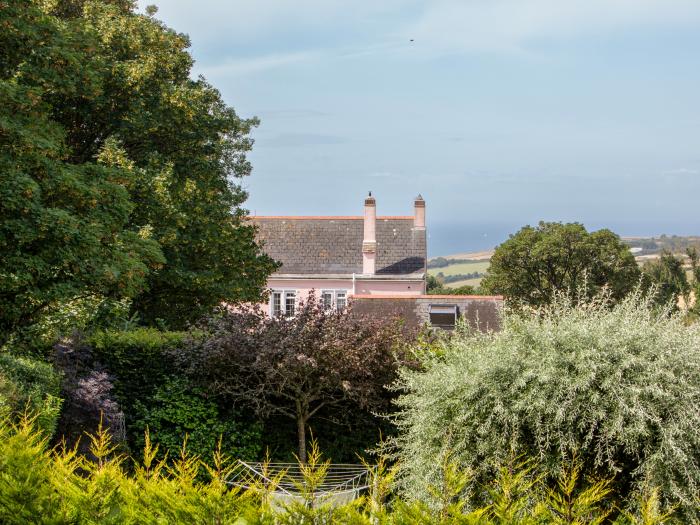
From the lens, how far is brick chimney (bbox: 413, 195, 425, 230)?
44.6m

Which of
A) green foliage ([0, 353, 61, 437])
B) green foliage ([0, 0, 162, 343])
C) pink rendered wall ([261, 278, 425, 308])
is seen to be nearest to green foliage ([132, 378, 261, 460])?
green foliage ([0, 353, 61, 437])

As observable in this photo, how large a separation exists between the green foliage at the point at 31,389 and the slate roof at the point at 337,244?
32086 mm

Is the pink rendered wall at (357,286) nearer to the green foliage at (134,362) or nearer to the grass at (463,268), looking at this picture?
the green foliage at (134,362)

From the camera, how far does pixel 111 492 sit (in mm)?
4648

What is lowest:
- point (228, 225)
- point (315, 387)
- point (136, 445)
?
Result: point (136, 445)

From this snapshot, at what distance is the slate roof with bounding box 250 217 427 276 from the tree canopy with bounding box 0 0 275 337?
18.4 metres

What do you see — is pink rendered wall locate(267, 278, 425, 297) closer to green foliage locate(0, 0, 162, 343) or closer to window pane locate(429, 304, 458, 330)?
window pane locate(429, 304, 458, 330)

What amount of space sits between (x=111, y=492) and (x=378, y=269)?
39.8 meters

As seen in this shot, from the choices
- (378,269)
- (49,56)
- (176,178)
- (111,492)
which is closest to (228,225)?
(176,178)

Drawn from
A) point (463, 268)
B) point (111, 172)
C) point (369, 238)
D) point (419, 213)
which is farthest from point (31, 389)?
point (463, 268)

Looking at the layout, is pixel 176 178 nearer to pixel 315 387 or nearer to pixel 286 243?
pixel 315 387

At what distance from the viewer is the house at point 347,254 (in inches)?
1736

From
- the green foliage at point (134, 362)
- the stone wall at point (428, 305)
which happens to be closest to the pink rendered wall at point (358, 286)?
the stone wall at point (428, 305)

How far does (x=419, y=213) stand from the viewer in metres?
44.9
